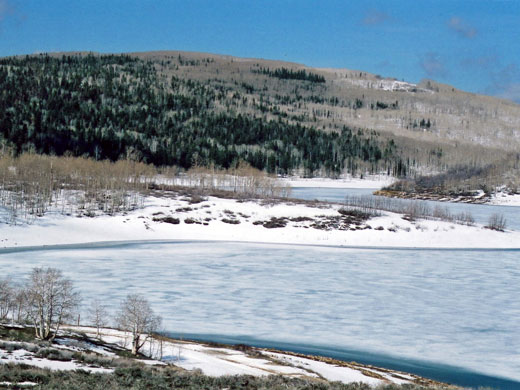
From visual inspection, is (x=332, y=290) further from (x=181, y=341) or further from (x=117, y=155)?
(x=117, y=155)

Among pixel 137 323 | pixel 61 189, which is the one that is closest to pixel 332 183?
pixel 61 189

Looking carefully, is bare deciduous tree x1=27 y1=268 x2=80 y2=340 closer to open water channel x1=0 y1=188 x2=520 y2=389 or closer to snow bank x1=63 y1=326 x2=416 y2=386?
snow bank x1=63 y1=326 x2=416 y2=386

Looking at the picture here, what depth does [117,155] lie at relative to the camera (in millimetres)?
185375

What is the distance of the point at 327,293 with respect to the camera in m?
41.5

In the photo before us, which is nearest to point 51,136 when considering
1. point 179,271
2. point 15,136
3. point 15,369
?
point 15,136

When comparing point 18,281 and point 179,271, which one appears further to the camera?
point 179,271

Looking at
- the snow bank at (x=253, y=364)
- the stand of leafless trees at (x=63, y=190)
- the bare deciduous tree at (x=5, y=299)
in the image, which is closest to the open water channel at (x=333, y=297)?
the snow bank at (x=253, y=364)

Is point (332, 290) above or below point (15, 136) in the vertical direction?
below

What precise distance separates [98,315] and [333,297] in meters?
15.7

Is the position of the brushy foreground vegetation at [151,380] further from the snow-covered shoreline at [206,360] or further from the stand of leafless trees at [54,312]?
the stand of leafless trees at [54,312]

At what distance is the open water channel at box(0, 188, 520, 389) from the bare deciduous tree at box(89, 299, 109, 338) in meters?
0.84

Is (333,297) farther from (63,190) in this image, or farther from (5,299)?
(63,190)

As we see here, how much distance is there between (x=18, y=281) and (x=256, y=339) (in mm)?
17723

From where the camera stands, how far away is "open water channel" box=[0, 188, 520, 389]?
28578mm
